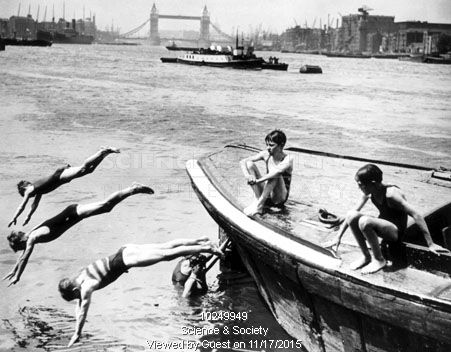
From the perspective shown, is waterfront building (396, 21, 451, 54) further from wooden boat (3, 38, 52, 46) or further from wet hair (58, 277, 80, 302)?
wet hair (58, 277, 80, 302)

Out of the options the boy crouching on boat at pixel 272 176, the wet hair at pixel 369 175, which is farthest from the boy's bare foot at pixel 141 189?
the wet hair at pixel 369 175

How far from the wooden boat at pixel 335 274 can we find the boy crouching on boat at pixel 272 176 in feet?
0.50

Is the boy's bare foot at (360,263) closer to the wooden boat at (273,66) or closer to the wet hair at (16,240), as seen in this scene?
the wet hair at (16,240)

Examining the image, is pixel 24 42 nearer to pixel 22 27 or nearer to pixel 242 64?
pixel 22 27

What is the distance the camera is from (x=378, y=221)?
364cm

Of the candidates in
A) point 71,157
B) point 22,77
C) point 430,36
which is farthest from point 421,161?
point 430,36

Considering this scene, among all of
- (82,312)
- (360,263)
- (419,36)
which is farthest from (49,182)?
(419,36)

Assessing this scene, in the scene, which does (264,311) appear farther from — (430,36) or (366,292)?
(430,36)

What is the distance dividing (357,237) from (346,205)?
8.04 feet

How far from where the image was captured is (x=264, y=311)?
5.91 metres

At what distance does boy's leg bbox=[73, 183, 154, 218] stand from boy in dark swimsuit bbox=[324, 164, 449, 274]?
250 centimetres

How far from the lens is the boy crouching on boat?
510 cm

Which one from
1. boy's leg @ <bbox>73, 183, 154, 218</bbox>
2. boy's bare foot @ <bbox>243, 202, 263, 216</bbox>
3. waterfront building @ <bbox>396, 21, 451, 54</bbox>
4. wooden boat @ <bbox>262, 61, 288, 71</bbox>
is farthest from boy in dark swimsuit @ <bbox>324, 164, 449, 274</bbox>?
waterfront building @ <bbox>396, 21, 451, 54</bbox>

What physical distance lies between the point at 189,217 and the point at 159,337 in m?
3.72
